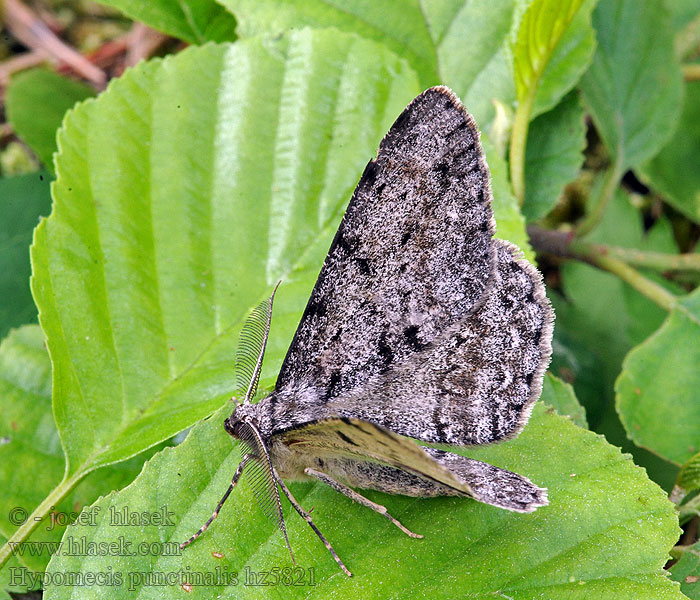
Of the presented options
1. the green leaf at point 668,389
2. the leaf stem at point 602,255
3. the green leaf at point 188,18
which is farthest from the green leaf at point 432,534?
the green leaf at point 188,18

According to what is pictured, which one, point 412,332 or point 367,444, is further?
point 412,332

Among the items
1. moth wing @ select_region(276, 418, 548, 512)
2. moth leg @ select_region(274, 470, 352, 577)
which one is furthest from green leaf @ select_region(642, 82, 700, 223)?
moth leg @ select_region(274, 470, 352, 577)

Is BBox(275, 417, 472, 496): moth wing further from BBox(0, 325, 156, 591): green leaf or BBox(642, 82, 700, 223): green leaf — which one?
BBox(642, 82, 700, 223): green leaf

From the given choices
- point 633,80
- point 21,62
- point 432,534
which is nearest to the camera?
point 432,534

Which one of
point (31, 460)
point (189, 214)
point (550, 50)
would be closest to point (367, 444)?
point (189, 214)

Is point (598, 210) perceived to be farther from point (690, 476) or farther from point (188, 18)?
point (188, 18)

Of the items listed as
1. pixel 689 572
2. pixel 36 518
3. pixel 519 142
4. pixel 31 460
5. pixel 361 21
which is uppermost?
pixel 361 21
